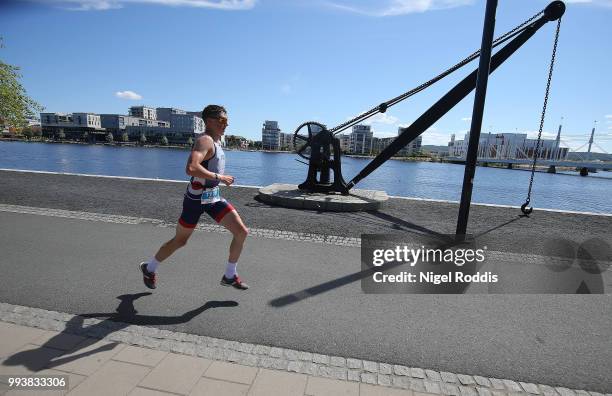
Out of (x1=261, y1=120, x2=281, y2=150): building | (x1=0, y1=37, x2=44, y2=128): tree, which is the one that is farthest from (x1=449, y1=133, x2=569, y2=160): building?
(x1=0, y1=37, x2=44, y2=128): tree

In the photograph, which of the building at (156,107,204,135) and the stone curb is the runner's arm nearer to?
the stone curb

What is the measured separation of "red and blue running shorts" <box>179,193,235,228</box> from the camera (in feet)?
12.0

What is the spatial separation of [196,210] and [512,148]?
612 feet

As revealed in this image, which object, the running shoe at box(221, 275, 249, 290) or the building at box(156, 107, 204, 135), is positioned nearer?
the running shoe at box(221, 275, 249, 290)

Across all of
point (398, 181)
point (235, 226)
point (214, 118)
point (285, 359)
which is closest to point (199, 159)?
point (214, 118)

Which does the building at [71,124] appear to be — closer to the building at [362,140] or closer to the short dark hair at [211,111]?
the building at [362,140]

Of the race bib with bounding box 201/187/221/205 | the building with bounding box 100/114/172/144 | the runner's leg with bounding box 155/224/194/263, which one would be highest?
the building with bounding box 100/114/172/144

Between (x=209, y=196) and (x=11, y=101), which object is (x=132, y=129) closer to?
(x=11, y=101)

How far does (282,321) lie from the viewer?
3453 millimetres

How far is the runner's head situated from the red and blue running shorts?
805 millimetres

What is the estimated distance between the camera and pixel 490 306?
3.95 meters

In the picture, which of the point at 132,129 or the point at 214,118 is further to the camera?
the point at 132,129

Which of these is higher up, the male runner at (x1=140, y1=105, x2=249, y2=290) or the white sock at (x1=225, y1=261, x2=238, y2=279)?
the male runner at (x1=140, y1=105, x2=249, y2=290)

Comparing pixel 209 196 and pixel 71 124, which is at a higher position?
pixel 71 124
